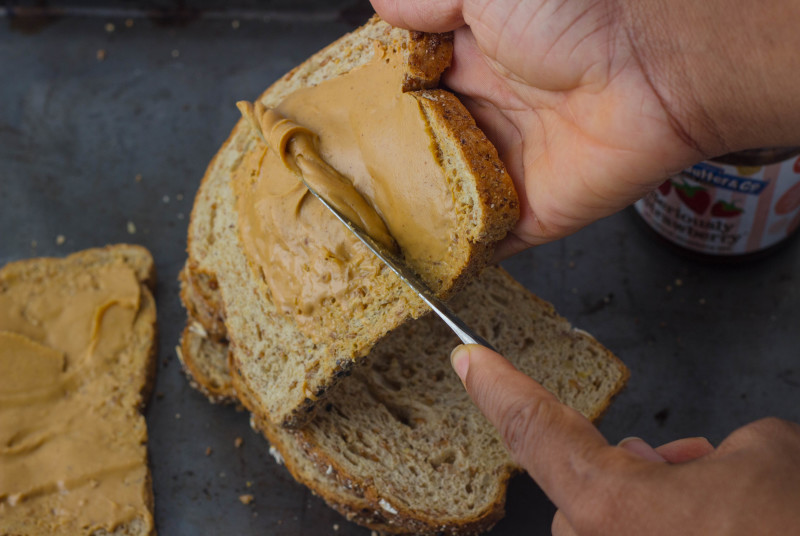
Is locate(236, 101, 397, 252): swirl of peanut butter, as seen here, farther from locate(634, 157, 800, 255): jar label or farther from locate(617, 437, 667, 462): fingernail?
locate(634, 157, 800, 255): jar label

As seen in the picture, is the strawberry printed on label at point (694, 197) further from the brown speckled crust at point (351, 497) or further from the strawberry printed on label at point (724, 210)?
the brown speckled crust at point (351, 497)

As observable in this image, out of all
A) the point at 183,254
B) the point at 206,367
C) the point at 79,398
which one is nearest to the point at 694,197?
the point at 206,367

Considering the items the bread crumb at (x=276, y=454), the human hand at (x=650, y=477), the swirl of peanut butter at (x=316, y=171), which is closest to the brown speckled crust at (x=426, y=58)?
the swirl of peanut butter at (x=316, y=171)

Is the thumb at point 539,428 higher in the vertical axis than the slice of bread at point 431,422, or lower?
higher

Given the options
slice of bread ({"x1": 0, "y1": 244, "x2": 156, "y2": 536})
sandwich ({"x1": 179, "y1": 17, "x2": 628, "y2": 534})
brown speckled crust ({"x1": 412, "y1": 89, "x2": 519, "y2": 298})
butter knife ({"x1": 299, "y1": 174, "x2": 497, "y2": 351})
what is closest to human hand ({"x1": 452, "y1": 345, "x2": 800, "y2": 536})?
butter knife ({"x1": 299, "y1": 174, "x2": 497, "y2": 351})

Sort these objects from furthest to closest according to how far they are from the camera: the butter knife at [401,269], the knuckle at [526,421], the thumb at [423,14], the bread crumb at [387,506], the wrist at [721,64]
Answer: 1. the bread crumb at [387,506]
2. the thumb at [423,14]
3. the butter knife at [401,269]
4. the wrist at [721,64]
5. the knuckle at [526,421]

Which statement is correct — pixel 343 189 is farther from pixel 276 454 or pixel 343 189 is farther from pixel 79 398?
pixel 79 398

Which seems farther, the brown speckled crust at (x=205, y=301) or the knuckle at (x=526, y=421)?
the brown speckled crust at (x=205, y=301)

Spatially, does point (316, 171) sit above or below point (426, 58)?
below
